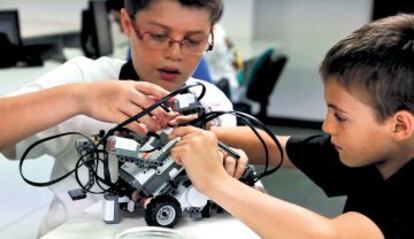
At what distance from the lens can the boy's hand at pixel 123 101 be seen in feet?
2.99

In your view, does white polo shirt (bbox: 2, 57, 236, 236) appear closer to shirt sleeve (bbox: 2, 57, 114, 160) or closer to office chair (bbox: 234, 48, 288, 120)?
shirt sleeve (bbox: 2, 57, 114, 160)

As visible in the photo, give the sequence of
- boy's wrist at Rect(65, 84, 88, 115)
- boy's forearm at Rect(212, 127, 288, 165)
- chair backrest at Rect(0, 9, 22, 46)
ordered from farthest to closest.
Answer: chair backrest at Rect(0, 9, 22, 46)
boy's forearm at Rect(212, 127, 288, 165)
boy's wrist at Rect(65, 84, 88, 115)

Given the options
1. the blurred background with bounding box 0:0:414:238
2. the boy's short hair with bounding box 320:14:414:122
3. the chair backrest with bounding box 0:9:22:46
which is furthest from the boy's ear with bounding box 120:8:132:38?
the chair backrest with bounding box 0:9:22:46

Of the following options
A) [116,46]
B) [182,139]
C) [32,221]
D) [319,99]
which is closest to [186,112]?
[182,139]

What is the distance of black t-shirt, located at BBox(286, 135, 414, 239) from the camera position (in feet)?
2.77

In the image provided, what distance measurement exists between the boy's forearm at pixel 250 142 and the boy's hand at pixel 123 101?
0.29 metres

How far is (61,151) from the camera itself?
1.12 m

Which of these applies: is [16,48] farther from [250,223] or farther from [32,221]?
[250,223]

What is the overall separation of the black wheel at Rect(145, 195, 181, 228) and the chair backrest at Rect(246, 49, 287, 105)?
2894mm

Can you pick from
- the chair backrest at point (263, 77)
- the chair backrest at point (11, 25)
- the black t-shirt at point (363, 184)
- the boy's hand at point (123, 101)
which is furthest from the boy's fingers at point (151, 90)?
the chair backrest at point (263, 77)

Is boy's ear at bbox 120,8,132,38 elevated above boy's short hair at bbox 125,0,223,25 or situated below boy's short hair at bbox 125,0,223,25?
below

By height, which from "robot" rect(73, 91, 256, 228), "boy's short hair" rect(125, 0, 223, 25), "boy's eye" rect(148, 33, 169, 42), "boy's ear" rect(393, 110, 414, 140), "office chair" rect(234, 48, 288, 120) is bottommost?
"office chair" rect(234, 48, 288, 120)

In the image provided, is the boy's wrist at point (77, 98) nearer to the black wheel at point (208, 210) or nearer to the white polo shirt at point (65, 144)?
the white polo shirt at point (65, 144)

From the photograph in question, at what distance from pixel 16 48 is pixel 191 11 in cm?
222
